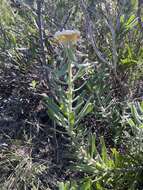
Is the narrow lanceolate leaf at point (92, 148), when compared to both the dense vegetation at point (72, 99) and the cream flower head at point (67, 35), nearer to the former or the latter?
the dense vegetation at point (72, 99)

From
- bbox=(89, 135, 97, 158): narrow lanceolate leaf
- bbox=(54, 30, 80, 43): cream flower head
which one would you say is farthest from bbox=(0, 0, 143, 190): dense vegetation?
bbox=(54, 30, 80, 43): cream flower head

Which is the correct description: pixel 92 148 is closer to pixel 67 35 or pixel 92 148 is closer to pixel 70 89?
pixel 70 89

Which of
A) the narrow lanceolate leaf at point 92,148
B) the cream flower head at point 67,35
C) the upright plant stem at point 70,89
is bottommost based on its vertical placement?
the narrow lanceolate leaf at point 92,148

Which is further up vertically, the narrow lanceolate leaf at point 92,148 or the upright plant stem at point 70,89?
the upright plant stem at point 70,89

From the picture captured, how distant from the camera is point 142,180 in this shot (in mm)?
1580

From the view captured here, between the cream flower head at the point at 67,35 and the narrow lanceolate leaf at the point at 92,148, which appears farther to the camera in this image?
the narrow lanceolate leaf at the point at 92,148

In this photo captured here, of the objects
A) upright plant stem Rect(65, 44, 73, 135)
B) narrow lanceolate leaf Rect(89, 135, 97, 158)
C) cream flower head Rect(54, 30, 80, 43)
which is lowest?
narrow lanceolate leaf Rect(89, 135, 97, 158)

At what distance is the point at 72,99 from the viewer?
1727 mm

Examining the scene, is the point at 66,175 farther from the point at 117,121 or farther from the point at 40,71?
the point at 40,71

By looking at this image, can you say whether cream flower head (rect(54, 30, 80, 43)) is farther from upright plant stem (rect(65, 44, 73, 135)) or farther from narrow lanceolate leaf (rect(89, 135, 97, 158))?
narrow lanceolate leaf (rect(89, 135, 97, 158))

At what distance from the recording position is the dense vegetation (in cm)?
155

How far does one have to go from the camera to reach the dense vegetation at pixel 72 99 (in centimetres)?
155

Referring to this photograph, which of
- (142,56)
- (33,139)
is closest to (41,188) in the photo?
(33,139)

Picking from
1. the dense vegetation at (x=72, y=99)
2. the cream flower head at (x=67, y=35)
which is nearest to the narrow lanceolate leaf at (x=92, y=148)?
the dense vegetation at (x=72, y=99)
